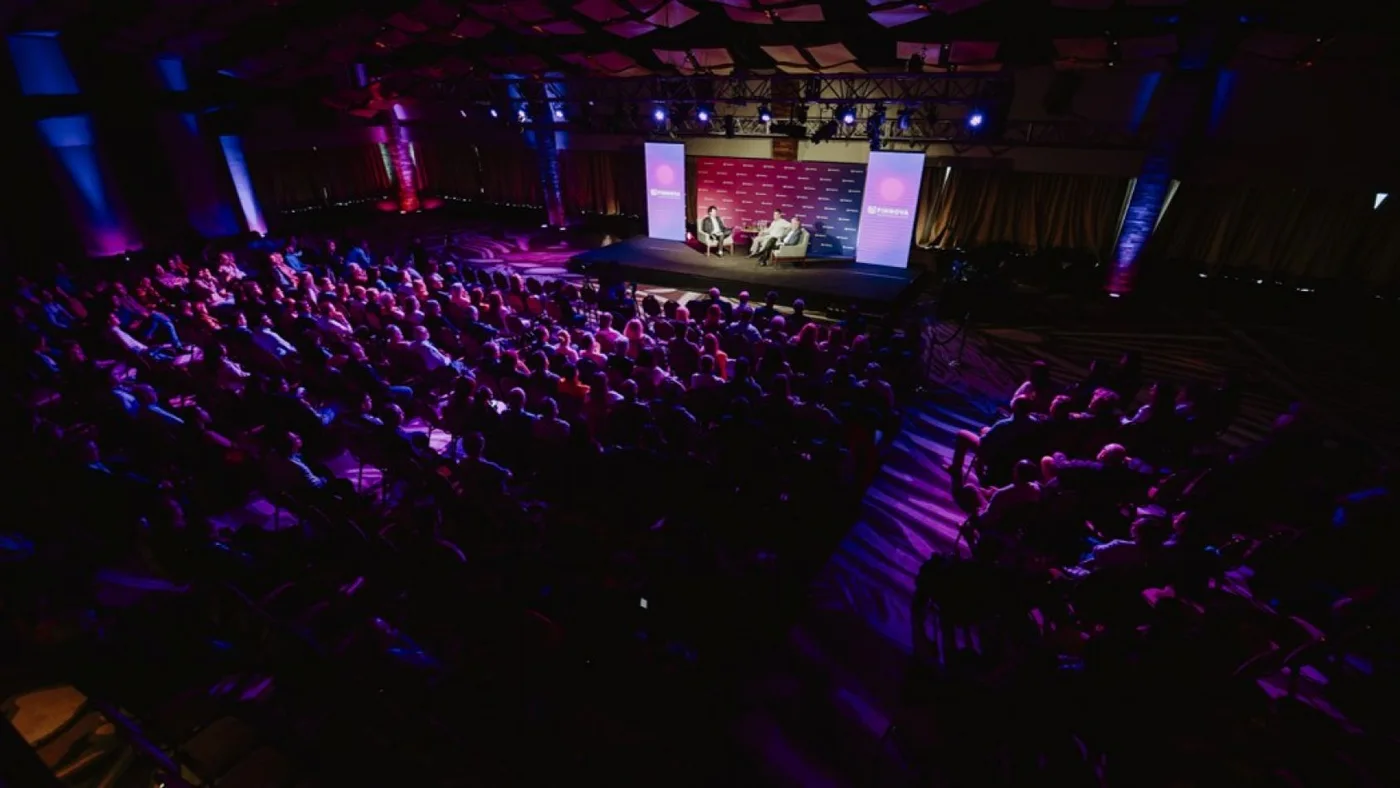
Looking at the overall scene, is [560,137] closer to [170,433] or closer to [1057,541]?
[170,433]

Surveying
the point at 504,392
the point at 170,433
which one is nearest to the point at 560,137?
the point at 504,392

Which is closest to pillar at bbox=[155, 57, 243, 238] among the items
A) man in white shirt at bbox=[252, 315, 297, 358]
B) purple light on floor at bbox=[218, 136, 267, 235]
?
purple light on floor at bbox=[218, 136, 267, 235]

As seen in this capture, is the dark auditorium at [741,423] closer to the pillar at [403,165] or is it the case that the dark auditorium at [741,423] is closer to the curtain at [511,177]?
the curtain at [511,177]

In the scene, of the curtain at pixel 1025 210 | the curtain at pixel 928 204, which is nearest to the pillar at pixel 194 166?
the curtain at pixel 928 204

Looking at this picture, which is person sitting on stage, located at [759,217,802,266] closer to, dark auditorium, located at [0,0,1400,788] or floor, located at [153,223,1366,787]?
dark auditorium, located at [0,0,1400,788]

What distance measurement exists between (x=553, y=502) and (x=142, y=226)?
15904 mm

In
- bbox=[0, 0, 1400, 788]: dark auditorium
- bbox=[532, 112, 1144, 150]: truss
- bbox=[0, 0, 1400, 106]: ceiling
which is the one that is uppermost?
bbox=[0, 0, 1400, 106]: ceiling

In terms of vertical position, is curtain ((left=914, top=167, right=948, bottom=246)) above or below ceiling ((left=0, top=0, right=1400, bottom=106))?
below

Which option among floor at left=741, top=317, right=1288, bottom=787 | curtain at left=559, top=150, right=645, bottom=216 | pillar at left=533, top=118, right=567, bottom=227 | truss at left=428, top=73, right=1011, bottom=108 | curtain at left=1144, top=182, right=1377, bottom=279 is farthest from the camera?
curtain at left=559, top=150, right=645, bottom=216

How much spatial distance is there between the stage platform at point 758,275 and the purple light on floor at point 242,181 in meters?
9.50

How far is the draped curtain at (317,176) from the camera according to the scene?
17.4 metres

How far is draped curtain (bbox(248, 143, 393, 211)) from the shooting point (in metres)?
17.4

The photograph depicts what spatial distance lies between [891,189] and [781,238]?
2.54 meters

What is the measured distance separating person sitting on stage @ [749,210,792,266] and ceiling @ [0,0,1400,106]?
10.5 ft
